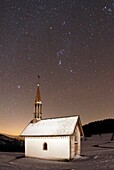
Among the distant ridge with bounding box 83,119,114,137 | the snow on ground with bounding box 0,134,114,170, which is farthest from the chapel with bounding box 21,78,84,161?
the distant ridge with bounding box 83,119,114,137

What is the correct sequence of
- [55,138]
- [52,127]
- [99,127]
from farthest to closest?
1. [99,127]
2. [52,127]
3. [55,138]

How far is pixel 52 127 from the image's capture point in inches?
1324

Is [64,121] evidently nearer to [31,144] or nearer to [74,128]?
[74,128]

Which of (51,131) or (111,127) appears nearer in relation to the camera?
(51,131)

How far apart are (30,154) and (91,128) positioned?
62242 mm

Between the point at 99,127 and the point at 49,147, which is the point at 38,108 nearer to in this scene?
the point at 49,147

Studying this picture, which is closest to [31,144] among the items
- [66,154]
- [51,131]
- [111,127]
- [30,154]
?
[30,154]

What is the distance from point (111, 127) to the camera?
9025 cm

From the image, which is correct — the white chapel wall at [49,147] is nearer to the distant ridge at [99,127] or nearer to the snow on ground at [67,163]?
the snow on ground at [67,163]

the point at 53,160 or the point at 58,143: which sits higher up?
the point at 58,143

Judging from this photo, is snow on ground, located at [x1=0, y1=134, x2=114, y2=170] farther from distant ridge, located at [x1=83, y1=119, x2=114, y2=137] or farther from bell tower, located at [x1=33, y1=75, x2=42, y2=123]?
distant ridge, located at [x1=83, y1=119, x2=114, y2=137]

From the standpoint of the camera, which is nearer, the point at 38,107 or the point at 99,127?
the point at 38,107

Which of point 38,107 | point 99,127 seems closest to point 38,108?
point 38,107

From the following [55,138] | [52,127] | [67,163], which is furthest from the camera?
[52,127]
